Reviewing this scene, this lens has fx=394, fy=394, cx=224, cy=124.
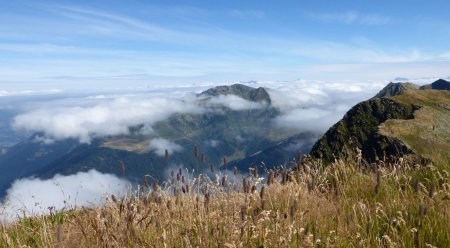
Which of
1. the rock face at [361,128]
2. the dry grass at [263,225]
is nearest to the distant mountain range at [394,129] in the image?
the rock face at [361,128]

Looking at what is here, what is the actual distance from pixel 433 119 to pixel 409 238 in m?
13.0

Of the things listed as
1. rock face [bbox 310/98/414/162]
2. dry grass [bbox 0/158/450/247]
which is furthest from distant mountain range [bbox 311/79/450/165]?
dry grass [bbox 0/158/450/247]

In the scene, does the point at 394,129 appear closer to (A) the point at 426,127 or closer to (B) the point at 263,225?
(A) the point at 426,127

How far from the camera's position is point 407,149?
41.1 ft

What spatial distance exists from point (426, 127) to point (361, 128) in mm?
3158

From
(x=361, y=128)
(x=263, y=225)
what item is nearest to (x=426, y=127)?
(x=361, y=128)

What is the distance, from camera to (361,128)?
1698cm

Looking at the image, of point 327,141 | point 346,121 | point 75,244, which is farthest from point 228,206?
point 346,121

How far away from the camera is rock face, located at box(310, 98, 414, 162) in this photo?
15.2 metres

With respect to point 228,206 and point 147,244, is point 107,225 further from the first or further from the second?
point 228,206

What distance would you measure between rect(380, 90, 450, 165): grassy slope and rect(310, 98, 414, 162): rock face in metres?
0.56

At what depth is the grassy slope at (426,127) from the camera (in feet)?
41.4

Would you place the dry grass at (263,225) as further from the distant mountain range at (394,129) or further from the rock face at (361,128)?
the rock face at (361,128)

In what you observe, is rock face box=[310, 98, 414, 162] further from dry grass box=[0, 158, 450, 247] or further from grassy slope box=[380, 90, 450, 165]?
dry grass box=[0, 158, 450, 247]
